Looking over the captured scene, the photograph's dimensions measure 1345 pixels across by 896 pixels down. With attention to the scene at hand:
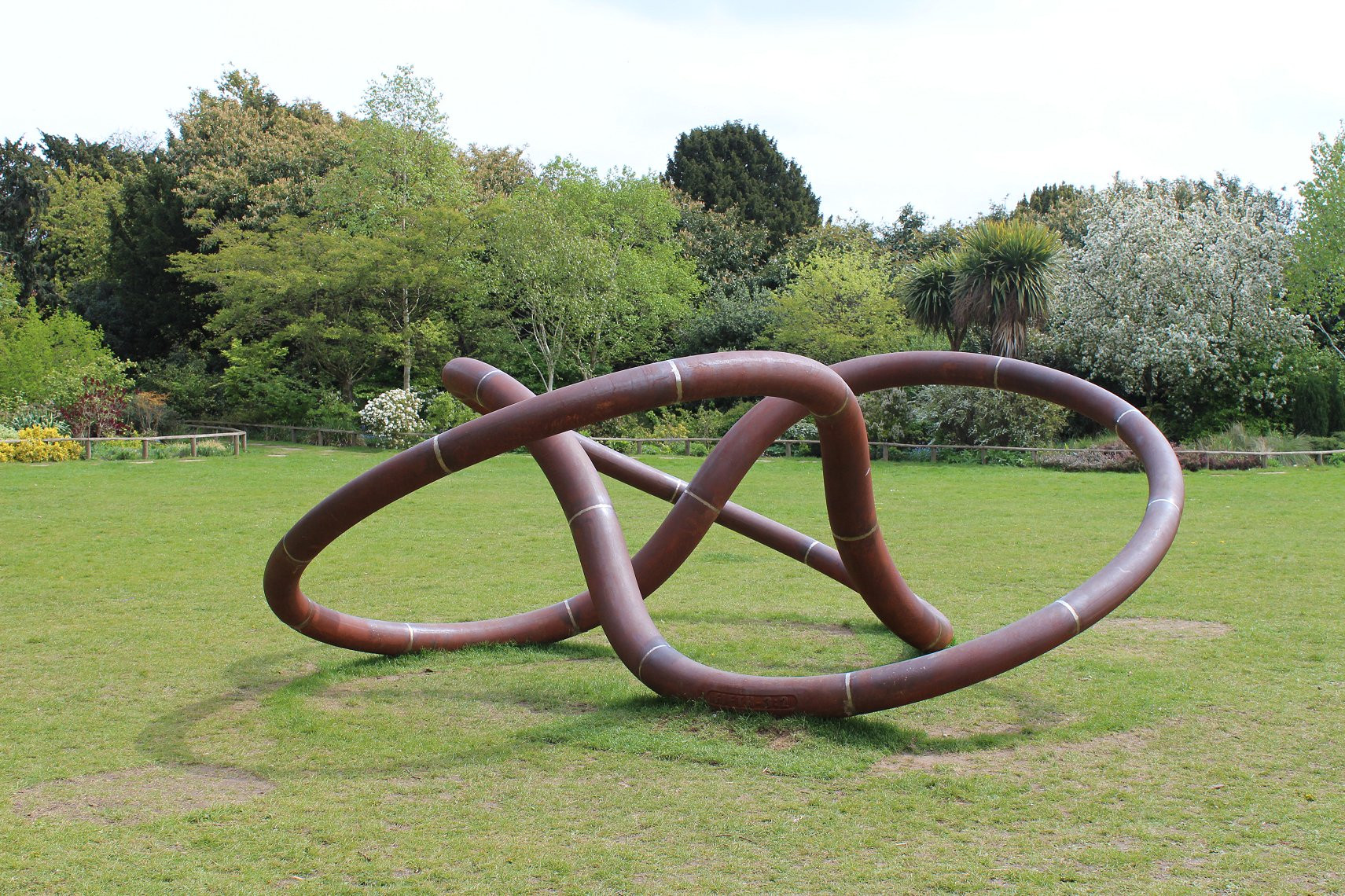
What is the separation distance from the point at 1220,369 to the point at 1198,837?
2581cm

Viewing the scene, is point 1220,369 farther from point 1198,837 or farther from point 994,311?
point 1198,837

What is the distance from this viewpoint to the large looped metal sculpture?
6340mm

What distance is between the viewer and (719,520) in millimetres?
9508

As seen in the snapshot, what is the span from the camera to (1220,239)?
29.4 metres

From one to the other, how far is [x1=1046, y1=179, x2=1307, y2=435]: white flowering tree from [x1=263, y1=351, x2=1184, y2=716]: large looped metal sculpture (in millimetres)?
21799

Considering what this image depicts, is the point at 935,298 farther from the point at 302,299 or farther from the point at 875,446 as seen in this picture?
the point at 302,299

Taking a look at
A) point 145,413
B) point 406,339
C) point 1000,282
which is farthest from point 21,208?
point 1000,282

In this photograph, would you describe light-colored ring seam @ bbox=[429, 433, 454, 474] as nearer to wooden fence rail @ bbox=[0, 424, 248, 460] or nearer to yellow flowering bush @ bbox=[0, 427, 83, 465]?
yellow flowering bush @ bbox=[0, 427, 83, 465]

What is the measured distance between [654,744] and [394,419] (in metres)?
25.3

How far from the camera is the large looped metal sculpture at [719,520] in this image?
634cm

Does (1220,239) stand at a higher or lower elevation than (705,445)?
higher

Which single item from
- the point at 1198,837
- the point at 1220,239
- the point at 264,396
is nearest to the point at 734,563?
the point at 1198,837

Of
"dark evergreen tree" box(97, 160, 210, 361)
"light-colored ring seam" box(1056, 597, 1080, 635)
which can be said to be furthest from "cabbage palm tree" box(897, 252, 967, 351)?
"dark evergreen tree" box(97, 160, 210, 361)

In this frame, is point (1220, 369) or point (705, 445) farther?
point (705, 445)
